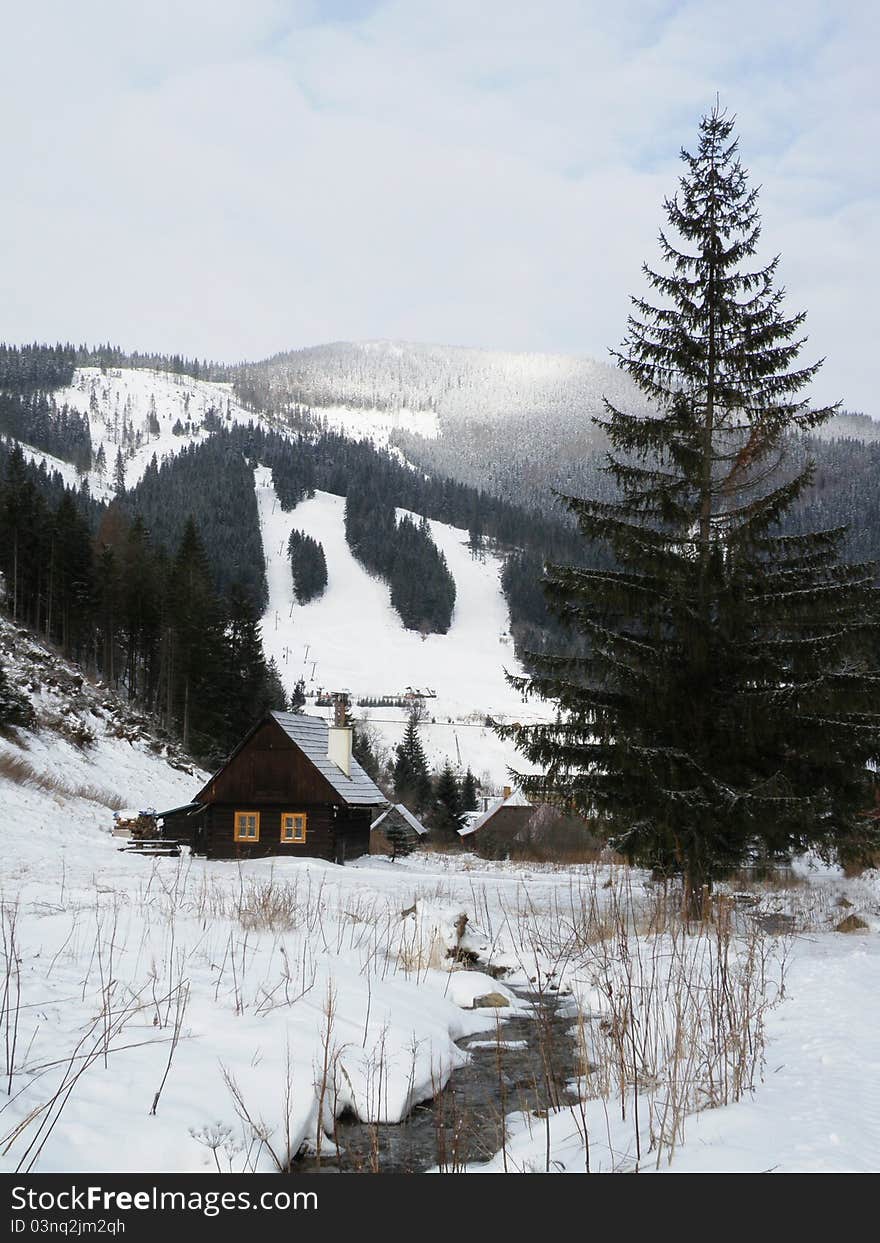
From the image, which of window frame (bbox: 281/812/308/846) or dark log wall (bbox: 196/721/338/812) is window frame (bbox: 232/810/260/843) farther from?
window frame (bbox: 281/812/308/846)

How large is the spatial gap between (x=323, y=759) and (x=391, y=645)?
11473 cm

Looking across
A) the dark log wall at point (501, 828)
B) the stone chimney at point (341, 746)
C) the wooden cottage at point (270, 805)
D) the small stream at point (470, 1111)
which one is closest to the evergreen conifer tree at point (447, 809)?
the dark log wall at point (501, 828)

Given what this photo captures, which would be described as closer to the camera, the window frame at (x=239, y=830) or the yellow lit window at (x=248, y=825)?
the window frame at (x=239, y=830)

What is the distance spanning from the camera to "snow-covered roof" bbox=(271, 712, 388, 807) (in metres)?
33.3

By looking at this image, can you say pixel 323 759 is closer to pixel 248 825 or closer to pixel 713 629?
pixel 248 825

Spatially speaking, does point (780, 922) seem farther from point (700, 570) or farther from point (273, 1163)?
point (273, 1163)

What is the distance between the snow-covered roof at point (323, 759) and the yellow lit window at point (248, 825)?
3.13m

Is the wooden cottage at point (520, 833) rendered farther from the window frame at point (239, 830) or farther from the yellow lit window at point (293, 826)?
the window frame at point (239, 830)

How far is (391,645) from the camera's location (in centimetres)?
14912

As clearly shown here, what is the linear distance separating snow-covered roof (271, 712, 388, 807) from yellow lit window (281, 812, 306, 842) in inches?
72.1

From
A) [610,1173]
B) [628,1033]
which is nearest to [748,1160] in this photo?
[610,1173]

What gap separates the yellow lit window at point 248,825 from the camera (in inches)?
1309

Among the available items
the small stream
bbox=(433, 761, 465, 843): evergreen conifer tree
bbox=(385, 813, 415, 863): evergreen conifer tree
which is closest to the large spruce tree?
the small stream

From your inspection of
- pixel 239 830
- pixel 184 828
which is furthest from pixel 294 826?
pixel 184 828
